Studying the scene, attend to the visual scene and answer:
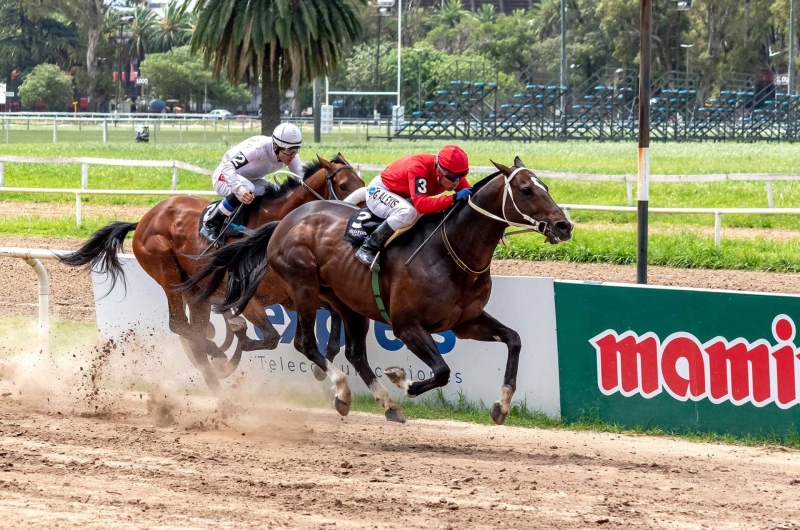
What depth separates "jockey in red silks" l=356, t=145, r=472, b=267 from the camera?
6363mm

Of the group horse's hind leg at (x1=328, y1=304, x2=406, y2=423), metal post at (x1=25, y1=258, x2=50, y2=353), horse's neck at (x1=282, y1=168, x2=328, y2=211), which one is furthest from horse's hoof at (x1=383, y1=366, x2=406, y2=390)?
metal post at (x1=25, y1=258, x2=50, y2=353)

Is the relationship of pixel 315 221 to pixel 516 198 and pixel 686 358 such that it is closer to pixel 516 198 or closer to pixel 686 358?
pixel 516 198

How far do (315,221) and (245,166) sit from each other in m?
1.07

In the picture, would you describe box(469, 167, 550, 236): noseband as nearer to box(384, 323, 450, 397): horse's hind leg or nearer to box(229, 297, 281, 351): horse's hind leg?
box(384, 323, 450, 397): horse's hind leg

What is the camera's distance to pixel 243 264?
24.5 ft

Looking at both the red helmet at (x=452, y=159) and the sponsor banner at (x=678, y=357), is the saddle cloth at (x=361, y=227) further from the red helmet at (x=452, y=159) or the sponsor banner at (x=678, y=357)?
the sponsor banner at (x=678, y=357)

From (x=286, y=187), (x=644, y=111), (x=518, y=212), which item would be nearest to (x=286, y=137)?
(x=286, y=187)

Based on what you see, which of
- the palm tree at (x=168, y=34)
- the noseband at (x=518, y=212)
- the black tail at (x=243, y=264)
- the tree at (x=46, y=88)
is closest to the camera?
the noseband at (x=518, y=212)

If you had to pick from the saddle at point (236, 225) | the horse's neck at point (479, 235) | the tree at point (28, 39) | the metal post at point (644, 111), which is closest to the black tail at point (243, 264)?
the saddle at point (236, 225)

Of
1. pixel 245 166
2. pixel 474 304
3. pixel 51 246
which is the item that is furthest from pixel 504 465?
pixel 51 246

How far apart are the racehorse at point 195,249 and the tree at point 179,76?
61.7 meters

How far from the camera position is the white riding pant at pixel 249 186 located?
7.72m

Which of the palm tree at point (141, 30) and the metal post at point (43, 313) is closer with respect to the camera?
the metal post at point (43, 313)

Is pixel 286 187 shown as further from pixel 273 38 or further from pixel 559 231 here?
pixel 273 38
